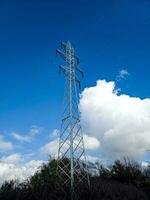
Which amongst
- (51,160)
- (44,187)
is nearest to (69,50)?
(44,187)

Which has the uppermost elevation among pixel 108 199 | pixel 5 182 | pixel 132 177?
pixel 132 177

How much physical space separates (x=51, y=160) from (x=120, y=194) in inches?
561

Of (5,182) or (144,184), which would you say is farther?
(144,184)

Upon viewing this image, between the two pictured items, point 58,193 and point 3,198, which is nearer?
point 58,193

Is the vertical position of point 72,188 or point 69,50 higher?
point 69,50

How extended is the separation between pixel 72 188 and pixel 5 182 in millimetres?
10192

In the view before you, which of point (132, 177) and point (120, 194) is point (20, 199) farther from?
point (132, 177)

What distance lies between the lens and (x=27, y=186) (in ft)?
87.8

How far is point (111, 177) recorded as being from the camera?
40.8 metres

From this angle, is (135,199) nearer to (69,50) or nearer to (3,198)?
(3,198)

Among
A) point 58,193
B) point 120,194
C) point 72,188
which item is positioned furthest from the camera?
point 120,194

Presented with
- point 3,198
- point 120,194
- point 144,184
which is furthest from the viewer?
point 144,184

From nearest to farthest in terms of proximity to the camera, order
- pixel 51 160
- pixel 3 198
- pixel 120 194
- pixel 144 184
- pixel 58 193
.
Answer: pixel 58 193, pixel 3 198, pixel 120 194, pixel 144 184, pixel 51 160

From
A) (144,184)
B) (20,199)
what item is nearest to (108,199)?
(20,199)
